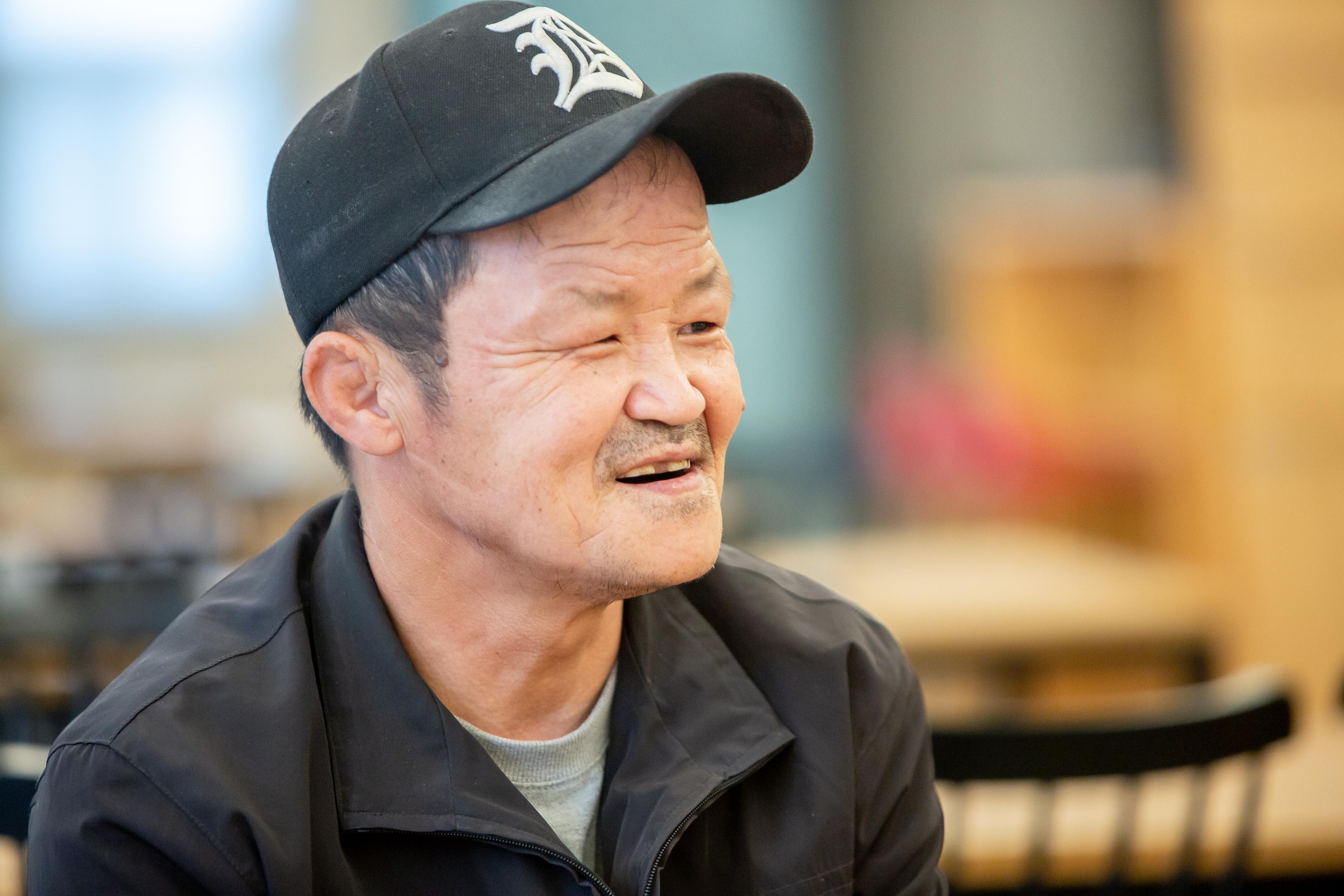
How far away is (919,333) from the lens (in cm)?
758

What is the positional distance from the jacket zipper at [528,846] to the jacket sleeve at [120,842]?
13 centimetres

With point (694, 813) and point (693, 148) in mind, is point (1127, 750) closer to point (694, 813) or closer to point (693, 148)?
point (694, 813)

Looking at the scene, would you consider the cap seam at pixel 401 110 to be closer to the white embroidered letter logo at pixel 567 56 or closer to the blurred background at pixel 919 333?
the white embroidered letter logo at pixel 567 56

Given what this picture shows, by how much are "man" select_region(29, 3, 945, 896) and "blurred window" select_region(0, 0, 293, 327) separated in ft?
23.3

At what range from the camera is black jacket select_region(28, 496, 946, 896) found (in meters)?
0.92

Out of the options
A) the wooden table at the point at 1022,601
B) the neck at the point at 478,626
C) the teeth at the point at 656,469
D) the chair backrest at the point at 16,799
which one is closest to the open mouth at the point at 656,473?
the teeth at the point at 656,469

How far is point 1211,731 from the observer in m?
1.30

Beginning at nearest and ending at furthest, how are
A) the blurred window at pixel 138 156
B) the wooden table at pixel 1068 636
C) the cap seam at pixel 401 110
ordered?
the cap seam at pixel 401 110 → the wooden table at pixel 1068 636 → the blurred window at pixel 138 156

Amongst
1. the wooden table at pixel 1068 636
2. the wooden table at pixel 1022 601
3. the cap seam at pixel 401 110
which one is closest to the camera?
the cap seam at pixel 401 110

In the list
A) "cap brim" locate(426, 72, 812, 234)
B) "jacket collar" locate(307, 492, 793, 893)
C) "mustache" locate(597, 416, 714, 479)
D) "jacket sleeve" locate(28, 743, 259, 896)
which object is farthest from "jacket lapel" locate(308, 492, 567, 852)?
"cap brim" locate(426, 72, 812, 234)

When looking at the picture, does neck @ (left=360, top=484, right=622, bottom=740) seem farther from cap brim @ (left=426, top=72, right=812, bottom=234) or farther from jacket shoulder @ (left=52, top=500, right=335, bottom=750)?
cap brim @ (left=426, top=72, right=812, bottom=234)

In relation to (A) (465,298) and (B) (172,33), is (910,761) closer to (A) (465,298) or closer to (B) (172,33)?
(A) (465,298)

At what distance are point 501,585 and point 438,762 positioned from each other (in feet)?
0.53

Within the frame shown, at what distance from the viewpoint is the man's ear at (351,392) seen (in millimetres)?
1096
